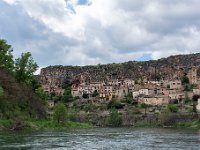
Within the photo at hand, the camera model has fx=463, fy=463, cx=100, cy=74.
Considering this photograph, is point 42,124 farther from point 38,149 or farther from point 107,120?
point 107,120

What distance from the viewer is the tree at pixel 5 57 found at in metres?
89.1

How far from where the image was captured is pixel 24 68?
3625 inches

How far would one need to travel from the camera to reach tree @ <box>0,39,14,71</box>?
89.1m

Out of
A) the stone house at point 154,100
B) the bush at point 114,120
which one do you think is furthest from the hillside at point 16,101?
the stone house at point 154,100

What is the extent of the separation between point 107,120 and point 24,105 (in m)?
62.5

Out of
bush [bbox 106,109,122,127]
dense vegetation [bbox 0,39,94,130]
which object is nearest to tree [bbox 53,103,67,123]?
dense vegetation [bbox 0,39,94,130]

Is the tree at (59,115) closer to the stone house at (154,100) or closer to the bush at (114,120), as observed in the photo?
the bush at (114,120)

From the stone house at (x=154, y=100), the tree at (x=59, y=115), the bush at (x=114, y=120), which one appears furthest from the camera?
the stone house at (x=154, y=100)

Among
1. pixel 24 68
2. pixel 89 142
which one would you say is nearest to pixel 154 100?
pixel 24 68

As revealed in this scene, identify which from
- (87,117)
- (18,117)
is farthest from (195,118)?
(18,117)

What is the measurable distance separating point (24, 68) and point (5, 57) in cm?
442

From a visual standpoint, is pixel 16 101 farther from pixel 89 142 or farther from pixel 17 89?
pixel 89 142

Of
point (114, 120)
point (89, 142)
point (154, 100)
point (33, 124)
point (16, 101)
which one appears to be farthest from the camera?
point (154, 100)

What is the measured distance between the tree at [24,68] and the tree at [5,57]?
4.62 ft
